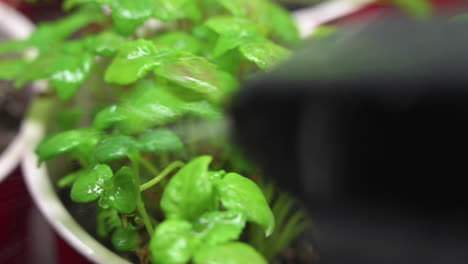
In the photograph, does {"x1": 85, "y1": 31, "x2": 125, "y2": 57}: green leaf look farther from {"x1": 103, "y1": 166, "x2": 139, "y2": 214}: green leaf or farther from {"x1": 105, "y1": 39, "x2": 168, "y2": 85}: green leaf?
{"x1": 103, "y1": 166, "x2": 139, "y2": 214}: green leaf

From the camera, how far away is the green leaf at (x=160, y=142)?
536 millimetres

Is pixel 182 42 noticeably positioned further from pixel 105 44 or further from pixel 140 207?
pixel 140 207

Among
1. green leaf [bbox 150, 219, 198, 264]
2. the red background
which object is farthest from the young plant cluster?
the red background

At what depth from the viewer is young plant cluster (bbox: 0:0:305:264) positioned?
44 cm

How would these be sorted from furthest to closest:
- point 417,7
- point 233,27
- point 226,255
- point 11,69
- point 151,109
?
point 417,7, point 11,69, point 233,27, point 151,109, point 226,255

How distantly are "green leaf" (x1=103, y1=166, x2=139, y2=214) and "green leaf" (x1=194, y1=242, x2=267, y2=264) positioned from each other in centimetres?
12

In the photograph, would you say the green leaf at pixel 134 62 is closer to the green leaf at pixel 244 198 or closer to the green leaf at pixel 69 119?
the green leaf at pixel 244 198

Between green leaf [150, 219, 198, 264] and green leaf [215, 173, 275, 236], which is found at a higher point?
green leaf [215, 173, 275, 236]

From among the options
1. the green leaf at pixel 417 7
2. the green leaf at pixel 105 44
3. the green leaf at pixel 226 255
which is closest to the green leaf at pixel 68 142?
the green leaf at pixel 105 44

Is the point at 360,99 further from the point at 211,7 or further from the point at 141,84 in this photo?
the point at 211,7

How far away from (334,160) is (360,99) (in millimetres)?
60

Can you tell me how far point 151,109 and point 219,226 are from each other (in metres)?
0.14

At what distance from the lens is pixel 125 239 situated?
56 cm

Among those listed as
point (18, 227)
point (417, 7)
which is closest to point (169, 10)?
point (18, 227)
